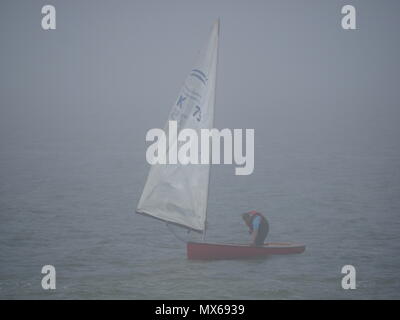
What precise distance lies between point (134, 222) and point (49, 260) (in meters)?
10.6

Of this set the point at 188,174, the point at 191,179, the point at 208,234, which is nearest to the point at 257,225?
the point at 191,179

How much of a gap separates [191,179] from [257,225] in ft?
11.3

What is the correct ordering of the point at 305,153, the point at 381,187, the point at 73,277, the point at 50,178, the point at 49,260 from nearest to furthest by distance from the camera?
the point at 73,277 < the point at 49,260 < the point at 381,187 < the point at 50,178 < the point at 305,153

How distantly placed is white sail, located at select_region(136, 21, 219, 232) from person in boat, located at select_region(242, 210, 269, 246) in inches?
92.0

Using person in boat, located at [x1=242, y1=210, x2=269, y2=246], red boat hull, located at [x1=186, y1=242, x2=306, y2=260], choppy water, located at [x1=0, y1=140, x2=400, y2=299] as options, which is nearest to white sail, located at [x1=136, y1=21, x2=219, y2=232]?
red boat hull, located at [x1=186, y1=242, x2=306, y2=260]

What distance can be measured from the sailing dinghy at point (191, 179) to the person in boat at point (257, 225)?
27.2 inches

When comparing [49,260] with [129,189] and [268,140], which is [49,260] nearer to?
[129,189]

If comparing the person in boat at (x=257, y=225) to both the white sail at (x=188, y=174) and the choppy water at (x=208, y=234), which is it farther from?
the white sail at (x=188, y=174)

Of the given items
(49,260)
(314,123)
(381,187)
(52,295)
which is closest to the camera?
(52,295)

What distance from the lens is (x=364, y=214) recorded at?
51312mm

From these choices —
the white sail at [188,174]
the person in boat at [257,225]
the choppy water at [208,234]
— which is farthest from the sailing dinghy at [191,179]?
the choppy water at [208,234]

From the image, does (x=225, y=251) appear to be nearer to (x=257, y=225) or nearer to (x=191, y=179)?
(x=257, y=225)
